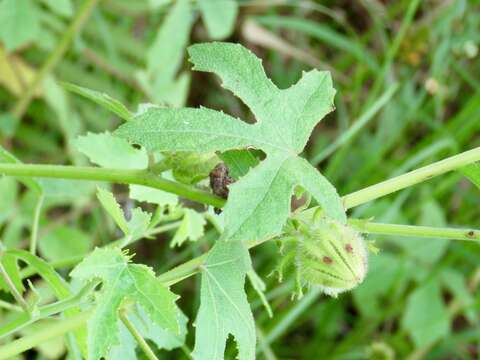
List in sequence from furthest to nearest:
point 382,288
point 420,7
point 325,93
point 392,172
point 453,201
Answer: point 420,7, point 453,201, point 382,288, point 392,172, point 325,93

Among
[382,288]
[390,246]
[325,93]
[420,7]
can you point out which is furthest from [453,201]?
[325,93]

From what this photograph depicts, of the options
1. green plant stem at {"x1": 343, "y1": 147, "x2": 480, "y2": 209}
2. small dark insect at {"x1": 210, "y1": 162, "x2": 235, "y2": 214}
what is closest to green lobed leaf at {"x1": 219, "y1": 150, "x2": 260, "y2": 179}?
small dark insect at {"x1": 210, "y1": 162, "x2": 235, "y2": 214}

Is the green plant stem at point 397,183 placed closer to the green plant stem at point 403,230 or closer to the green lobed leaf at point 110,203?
the green plant stem at point 403,230

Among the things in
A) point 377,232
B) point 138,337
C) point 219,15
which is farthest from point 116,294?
point 219,15

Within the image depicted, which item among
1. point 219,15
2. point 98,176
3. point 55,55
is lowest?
point 98,176

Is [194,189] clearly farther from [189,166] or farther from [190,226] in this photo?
[190,226]

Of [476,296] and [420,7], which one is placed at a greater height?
[420,7]

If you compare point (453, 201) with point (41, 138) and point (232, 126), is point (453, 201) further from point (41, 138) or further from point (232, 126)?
point (232, 126)
